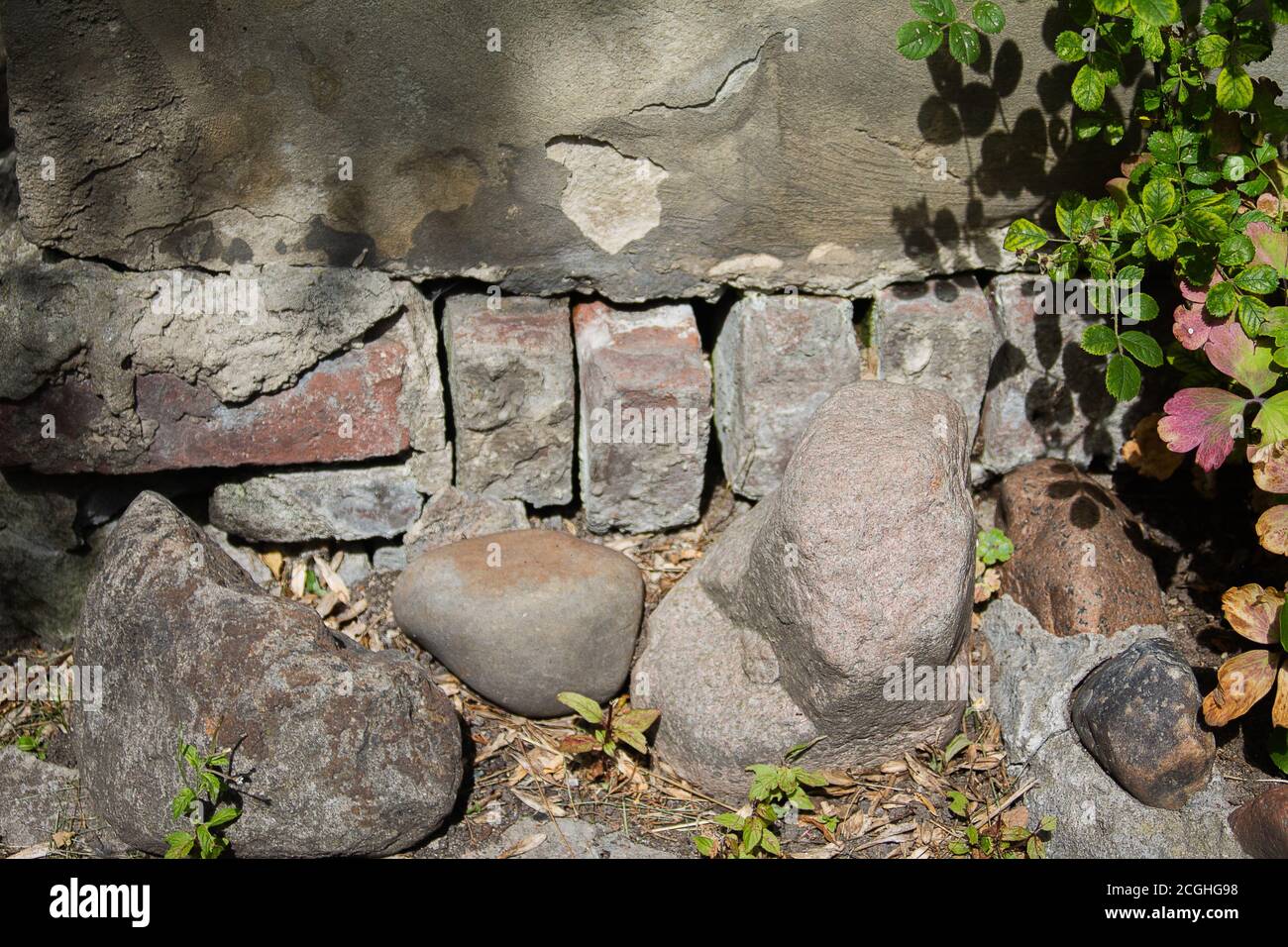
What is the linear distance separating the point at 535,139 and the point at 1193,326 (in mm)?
1517

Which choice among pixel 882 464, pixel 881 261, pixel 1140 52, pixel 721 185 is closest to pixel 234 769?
pixel 882 464

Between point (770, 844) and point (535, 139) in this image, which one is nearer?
point (770, 844)

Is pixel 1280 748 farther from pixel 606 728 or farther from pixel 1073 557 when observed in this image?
pixel 606 728

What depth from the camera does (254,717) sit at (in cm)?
254

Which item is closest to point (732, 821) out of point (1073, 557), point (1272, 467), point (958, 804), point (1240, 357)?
point (958, 804)

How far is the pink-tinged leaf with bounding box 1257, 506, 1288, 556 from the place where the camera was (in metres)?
2.58

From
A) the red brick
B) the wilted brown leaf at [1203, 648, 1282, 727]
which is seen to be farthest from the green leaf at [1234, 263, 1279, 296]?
the red brick

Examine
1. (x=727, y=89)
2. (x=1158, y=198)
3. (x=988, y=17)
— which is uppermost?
(x=988, y=17)

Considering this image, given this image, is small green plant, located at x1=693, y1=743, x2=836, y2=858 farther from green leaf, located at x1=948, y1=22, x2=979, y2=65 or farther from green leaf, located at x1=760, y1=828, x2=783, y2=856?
green leaf, located at x1=948, y1=22, x2=979, y2=65

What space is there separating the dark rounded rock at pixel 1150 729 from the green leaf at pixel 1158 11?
1.35m

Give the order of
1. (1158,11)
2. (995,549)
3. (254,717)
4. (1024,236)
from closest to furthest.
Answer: (1158,11) → (254,717) → (1024,236) → (995,549)

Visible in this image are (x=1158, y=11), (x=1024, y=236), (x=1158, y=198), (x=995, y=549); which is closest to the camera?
(x=1158, y=11)

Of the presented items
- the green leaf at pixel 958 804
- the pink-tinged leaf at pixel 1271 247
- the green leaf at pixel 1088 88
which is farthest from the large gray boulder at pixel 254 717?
the pink-tinged leaf at pixel 1271 247

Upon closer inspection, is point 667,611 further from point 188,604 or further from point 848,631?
point 188,604
